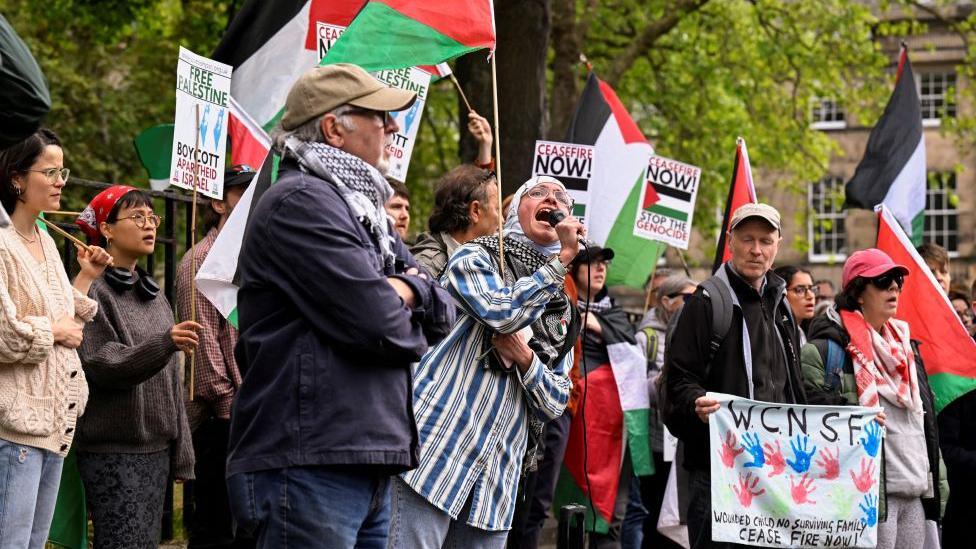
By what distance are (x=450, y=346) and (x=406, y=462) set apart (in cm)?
138

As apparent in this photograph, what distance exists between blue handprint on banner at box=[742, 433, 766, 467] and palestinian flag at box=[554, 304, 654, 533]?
228 centimetres

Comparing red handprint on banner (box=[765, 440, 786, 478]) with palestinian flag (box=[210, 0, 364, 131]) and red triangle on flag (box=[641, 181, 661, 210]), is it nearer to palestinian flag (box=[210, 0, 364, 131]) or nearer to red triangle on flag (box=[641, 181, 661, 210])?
palestinian flag (box=[210, 0, 364, 131])

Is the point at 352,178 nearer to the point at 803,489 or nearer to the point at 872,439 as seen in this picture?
the point at 803,489

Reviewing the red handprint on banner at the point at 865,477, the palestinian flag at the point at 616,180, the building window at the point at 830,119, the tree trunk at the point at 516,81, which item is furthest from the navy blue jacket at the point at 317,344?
the building window at the point at 830,119

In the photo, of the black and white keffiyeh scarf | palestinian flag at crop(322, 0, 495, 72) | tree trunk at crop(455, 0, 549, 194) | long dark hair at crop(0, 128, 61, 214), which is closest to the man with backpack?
palestinian flag at crop(322, 0, 495, 72)

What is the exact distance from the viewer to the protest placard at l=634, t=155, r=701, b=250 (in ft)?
34.1

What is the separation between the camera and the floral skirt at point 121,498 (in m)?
5.77

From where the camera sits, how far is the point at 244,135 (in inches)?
302

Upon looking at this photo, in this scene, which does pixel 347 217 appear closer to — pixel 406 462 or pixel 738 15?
pixel 406 462

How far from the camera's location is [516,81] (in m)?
12.6

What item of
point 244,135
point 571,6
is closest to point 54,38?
point 571,6

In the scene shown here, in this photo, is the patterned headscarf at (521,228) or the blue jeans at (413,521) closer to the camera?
the blue jeans at (413,521)

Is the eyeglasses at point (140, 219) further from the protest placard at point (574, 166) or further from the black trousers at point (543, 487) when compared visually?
the protest placard at point (574, 166)

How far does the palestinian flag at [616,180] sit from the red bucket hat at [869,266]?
297 cm
